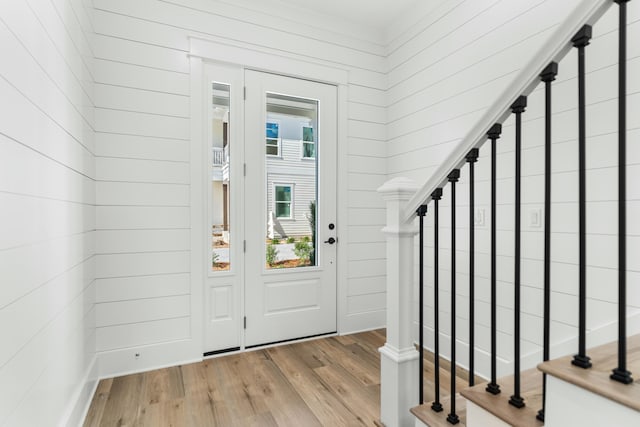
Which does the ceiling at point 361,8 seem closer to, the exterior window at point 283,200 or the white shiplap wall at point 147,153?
the white shiplap wall at point 147,153

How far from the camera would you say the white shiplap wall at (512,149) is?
5.71 ft

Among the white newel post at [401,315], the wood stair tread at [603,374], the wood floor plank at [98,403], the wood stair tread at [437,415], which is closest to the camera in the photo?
the wood stair tread at [603,374]

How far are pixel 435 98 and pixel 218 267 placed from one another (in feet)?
7.03

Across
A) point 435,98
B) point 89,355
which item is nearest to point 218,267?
point 89,355

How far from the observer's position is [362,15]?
10.2 ft

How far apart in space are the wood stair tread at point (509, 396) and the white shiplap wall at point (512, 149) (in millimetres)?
721

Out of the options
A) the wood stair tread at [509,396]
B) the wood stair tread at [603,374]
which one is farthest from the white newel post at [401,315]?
the wood stair tread at [603,374]

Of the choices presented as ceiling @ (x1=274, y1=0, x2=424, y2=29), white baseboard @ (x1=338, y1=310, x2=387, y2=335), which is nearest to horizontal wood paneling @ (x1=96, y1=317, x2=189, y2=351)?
white baseboard @ (x1=338, y1=310, x2=387, y2=335)

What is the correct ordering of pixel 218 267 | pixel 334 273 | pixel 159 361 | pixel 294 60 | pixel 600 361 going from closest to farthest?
1. pixel 600 361
2. pixel 159 361
3. pixel 218 267
4. pixel 294 60
5. pixel 334 273

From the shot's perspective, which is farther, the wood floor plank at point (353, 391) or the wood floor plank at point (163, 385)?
the wood floor plank at point (163, 385)

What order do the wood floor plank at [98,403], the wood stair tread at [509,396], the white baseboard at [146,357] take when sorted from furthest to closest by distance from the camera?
the white baseboard at [146,357] < the wood floor plank at [98,403] < the wood stair tread at [509,396]

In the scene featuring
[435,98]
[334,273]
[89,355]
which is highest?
Result: [435,98]

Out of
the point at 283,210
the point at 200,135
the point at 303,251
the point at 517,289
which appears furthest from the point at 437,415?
the point at 200,135

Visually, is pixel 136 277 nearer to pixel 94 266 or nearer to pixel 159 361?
pixel 94 266
